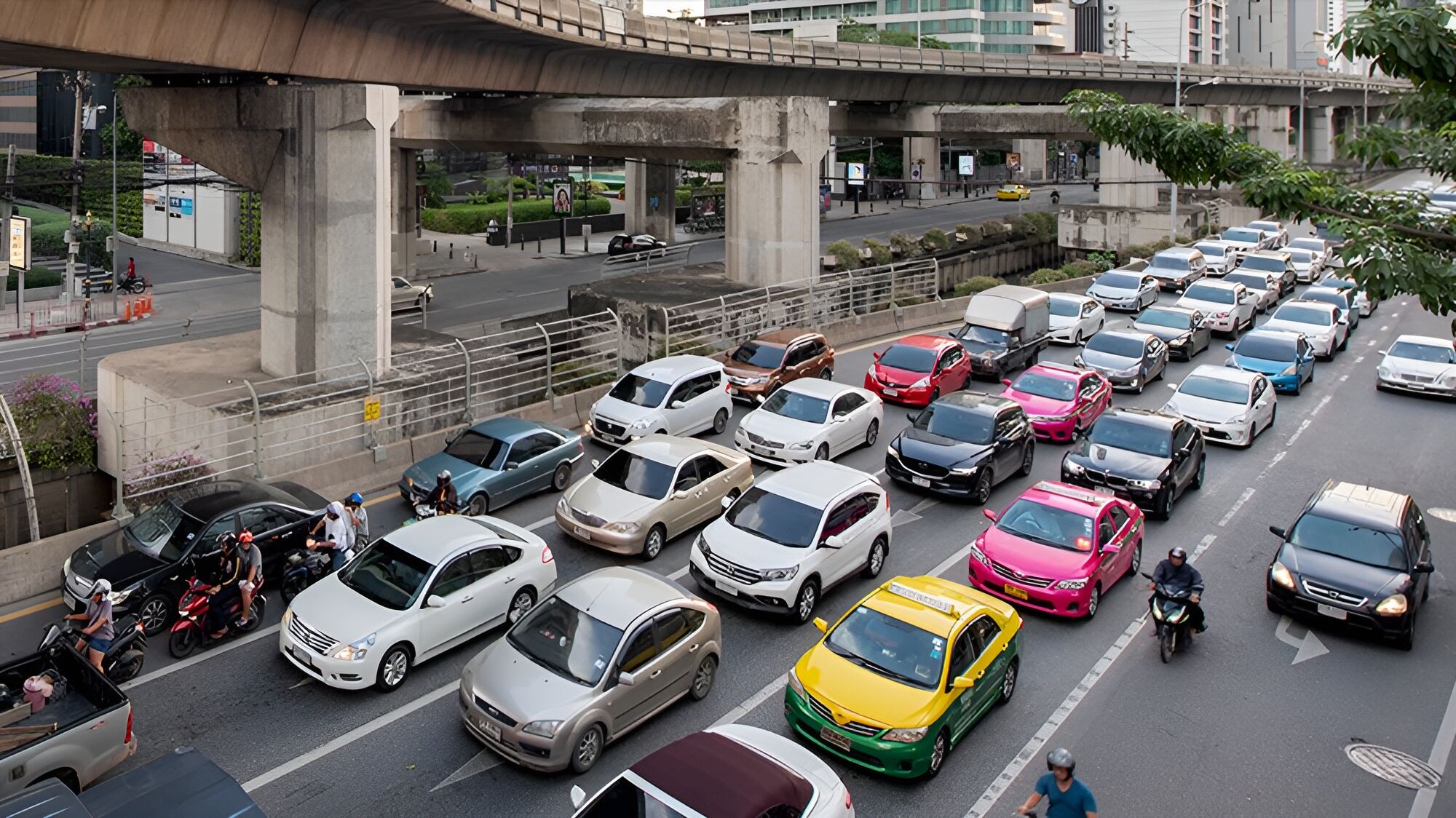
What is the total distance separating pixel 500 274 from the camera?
56.4 metres

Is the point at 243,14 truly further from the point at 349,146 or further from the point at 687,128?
the point at 687,128

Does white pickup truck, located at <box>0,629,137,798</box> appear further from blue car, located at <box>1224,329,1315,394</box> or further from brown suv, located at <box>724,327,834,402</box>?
blue car, located at <box>1224,329,1315,394</box>

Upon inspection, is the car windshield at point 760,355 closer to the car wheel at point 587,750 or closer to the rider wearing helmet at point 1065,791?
the car wheel at point 587,750

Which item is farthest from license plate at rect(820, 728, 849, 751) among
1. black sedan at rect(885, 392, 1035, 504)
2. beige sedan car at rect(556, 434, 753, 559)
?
black sedan at rect(885, 392, 1035, 504)

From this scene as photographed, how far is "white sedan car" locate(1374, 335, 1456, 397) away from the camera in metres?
27.6

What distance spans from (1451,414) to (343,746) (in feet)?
81.9

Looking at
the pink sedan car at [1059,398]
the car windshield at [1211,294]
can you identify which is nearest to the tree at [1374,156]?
the pink sedan car at [1059,398]

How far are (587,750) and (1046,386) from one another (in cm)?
1525

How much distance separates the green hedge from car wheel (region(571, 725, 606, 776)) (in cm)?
6034

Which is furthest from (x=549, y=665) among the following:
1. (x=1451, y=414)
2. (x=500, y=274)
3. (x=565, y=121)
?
(x=500, y=274)

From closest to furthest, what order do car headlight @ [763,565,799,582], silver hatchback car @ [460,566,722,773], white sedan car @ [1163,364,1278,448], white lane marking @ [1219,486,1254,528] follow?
silver hatchback car @ [460,566,722,773] → car headlight @ [763,565,799,582] → white lane marking @ [1219,486,1254,528] → white sedan car @ [1163,364,1278,448]

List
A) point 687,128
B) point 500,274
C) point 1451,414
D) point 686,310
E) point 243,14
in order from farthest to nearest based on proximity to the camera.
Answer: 1. point 500,274
2. point 687,128
3. point 686,310
4. point 1451,414
5. point 243,14

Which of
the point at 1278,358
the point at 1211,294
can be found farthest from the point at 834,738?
the point at 1211,294

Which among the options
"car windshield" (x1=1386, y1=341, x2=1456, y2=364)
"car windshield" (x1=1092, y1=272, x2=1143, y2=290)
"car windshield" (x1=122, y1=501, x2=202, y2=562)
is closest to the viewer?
"car windshield" (x1=122, y1=501, x2=202, y2=562)
